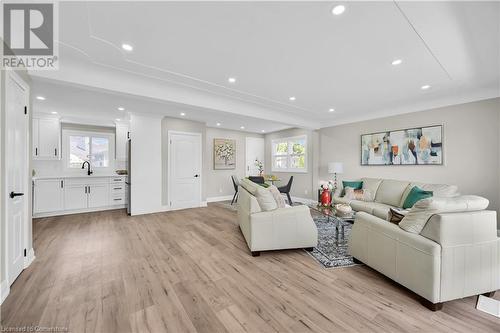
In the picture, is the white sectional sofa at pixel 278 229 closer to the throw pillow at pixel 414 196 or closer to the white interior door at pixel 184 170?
the throw pillow at pixel 414 196

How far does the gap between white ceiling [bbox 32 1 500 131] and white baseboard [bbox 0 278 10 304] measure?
231 cm

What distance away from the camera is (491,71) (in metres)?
2.73

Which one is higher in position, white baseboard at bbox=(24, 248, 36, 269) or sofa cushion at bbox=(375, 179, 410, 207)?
sofa cushion at bbox=(375, 179, 410, 207)

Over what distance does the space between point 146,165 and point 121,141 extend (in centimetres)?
134

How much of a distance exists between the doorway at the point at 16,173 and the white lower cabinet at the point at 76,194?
9.06 feet

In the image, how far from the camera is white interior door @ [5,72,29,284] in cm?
189

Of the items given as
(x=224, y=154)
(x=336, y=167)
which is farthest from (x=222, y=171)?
(x=336, y=167)

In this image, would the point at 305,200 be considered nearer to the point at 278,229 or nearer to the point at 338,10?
the point at 278,229

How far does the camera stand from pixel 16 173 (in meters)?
2.09

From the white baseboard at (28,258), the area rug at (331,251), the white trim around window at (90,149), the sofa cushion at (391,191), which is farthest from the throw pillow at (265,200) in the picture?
the white trim around window at (90,149)

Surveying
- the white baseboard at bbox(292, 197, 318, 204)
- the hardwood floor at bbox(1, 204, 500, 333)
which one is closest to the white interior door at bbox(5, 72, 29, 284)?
the hardwood floor at bbox(1, 204, 500, 333)

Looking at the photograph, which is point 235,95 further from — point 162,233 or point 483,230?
point 483,230

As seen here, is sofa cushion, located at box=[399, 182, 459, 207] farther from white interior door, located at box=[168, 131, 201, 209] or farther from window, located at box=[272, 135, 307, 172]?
white interior door, located at box=[168, 131, 201, 209]

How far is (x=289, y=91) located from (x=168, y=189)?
3931 millimetres
